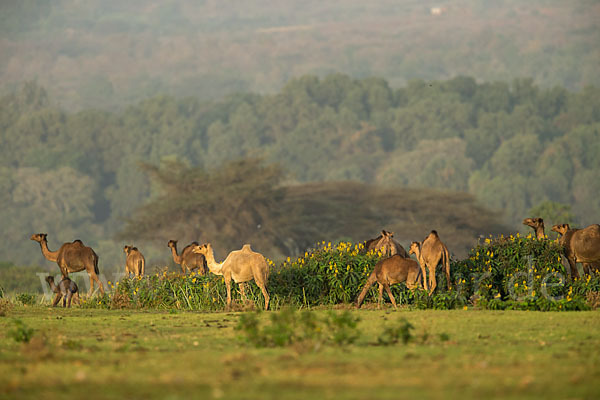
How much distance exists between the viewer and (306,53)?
18312 cm

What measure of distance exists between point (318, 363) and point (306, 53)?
17534cm

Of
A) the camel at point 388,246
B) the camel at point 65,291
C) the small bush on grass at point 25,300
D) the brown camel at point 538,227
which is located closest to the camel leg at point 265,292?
the camel at point 388,246

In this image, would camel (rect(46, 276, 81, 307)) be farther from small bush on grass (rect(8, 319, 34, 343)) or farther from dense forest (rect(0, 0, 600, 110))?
dense forest (rect(0, 0, 600, 110))

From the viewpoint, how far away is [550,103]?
125875 millimetres

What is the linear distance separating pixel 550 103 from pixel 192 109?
158ft

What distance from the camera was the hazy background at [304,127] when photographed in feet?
219

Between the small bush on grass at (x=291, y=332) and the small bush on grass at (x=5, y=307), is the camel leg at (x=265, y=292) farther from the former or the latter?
the small bush on grass at (x=291, y=332)

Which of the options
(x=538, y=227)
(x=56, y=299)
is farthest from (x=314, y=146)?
→ (x=538, y=227)

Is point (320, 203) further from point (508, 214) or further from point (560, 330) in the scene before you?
point (560, 330)

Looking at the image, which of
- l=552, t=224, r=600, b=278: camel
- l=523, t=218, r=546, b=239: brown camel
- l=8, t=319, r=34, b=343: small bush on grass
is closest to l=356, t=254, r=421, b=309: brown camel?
l=552, t=224, r=600, b=278: camel

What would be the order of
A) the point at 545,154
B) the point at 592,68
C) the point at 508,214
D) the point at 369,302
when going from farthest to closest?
the point at 592,68 → the point at 545,154 → the point at 508,214 → the point at 369,302

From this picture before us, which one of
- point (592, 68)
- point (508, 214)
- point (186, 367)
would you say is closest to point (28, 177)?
point (508, 214)

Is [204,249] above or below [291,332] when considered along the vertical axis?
above

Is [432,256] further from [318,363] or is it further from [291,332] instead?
[318,363]
